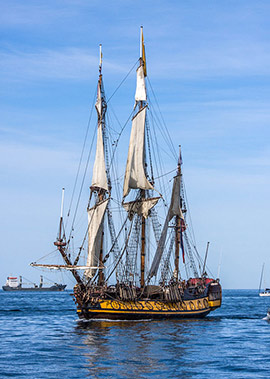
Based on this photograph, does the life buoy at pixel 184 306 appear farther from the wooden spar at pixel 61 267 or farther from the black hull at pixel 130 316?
the wooden spar at pixel 61 267

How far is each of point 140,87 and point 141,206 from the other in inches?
632

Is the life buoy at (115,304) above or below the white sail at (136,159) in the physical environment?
below

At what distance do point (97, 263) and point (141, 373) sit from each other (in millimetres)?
39862

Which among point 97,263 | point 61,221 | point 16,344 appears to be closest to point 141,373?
point 16,344

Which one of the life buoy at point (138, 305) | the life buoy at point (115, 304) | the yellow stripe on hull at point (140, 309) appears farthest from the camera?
the life buoy at point (138, 305)

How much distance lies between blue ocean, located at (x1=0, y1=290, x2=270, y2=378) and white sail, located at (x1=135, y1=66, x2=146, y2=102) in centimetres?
2956

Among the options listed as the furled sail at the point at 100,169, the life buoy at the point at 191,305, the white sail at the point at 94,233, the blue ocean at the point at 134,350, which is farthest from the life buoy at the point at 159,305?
the furled sail at the point at 100,169

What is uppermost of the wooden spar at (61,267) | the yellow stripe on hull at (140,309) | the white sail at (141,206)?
the white sail at (141,206)

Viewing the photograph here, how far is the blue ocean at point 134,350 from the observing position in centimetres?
4534

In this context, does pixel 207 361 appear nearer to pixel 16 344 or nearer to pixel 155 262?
pixel 16 344

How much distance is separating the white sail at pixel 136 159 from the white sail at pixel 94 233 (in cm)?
427

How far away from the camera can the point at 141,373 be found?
44.1 m

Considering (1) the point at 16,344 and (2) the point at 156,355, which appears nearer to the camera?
(2) the point at 156,355

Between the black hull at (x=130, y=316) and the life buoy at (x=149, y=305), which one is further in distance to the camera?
the life buoy at (x=149, y=305)
